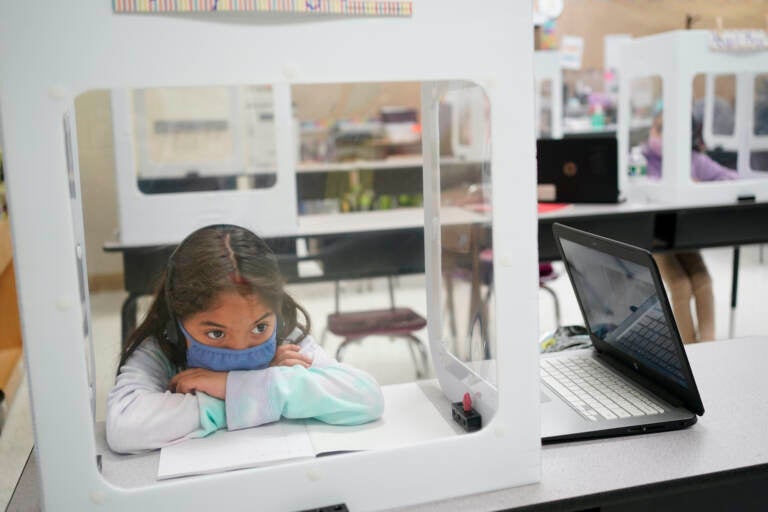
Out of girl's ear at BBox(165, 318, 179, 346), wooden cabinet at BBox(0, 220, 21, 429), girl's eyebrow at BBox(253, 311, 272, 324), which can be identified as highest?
girl's eyebrow at BBox(253, 311, 272, 324)

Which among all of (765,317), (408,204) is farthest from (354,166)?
(765,317)

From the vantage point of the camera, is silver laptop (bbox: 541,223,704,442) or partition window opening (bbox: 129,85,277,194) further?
partition window opening (bbox: 129,85,277,194)

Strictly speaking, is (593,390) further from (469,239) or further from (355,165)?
(355,165)

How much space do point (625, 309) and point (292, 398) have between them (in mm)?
519

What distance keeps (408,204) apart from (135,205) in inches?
62.8

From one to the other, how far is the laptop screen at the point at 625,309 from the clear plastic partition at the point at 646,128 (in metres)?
2.35

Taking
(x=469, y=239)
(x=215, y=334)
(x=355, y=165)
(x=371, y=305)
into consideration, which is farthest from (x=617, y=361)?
(x=355, y=165)

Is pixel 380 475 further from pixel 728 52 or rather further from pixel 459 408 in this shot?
pixel 728 52

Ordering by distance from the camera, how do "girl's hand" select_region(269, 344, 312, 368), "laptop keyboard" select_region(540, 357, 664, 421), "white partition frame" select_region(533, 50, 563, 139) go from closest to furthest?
"girl's hand" select_region(269, 344, 312, 368) → "laptop keyboard" select_region(540, 357, 664, 421) → "white partition frame" select_region(533, 50, 563, 139)

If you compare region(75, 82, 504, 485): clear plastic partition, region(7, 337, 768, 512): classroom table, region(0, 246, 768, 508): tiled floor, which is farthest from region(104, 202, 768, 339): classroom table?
region(7, 337, 768, 512): classroom table

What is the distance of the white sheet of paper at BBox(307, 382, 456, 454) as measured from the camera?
3.02ft

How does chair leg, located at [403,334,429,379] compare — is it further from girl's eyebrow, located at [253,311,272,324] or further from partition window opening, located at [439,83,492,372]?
girl's eyebrow, located at [253,311,272,324]

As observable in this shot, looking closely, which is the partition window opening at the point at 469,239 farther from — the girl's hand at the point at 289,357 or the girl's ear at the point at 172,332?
the girl's ear at the point at 172,332

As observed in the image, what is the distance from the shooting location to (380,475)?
88cm
